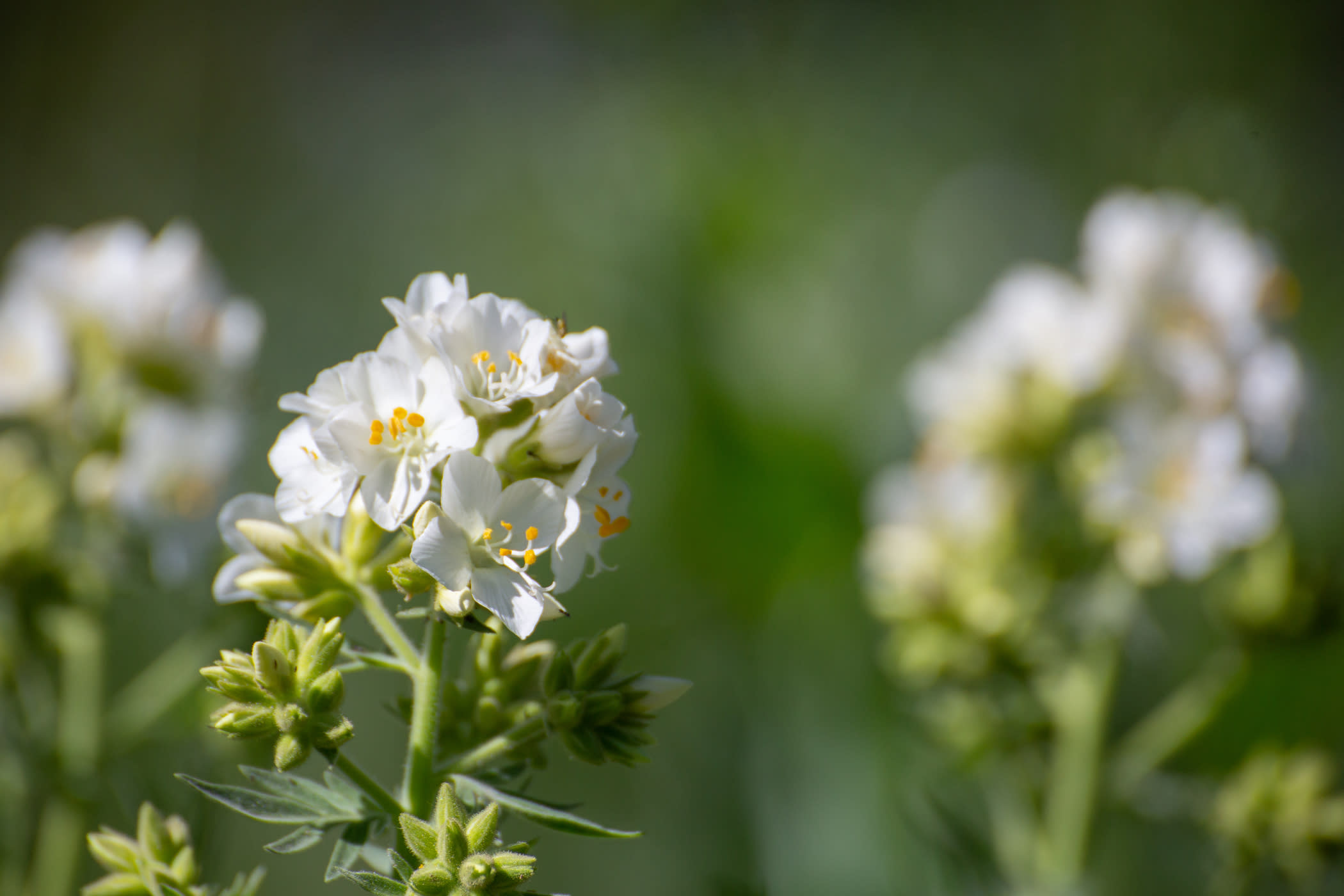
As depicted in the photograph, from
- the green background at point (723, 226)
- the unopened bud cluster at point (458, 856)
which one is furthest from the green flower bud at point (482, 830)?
the green background at point (723, 226)

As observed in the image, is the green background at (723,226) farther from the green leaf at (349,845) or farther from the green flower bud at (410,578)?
the green flower bud at (410,578)

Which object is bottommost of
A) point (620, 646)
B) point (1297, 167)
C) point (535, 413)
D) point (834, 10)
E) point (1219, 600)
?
point (620, 646)

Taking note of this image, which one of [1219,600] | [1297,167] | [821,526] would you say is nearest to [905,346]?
[821,526]

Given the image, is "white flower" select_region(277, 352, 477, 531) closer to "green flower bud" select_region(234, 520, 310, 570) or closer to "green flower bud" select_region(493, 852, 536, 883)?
"green flower bud" select_region(234, 520, 310, 570)

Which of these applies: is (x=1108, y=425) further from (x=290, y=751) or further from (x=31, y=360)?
(x=31, y=360)

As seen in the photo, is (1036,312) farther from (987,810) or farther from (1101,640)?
(987,810)

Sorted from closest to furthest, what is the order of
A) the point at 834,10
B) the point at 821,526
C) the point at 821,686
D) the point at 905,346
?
the point at 821,686 → the point at 821,526 → the point at 905,346 → the point at 834,10

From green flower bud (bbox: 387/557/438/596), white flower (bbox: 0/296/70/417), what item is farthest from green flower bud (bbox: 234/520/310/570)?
white flower (bbox: 0/296/70/417)
